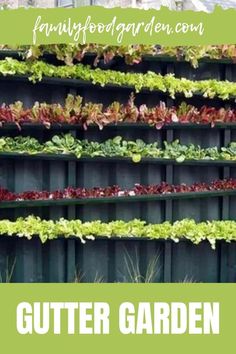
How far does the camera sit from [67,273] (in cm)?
333

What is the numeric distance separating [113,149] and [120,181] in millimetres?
255

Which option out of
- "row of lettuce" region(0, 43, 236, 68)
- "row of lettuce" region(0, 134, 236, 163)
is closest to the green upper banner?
"row of lettuce" region(0, 43, 236, 68)

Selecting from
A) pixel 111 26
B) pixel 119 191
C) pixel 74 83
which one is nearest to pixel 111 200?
pixel 119 191

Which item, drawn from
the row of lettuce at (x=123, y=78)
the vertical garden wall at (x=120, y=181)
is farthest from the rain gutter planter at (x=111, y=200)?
the row of lettuce at (x=123, y=78)

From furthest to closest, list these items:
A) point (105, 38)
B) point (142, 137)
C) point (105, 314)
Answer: point (142, 137) → point (105, 38) → point (105, 314)

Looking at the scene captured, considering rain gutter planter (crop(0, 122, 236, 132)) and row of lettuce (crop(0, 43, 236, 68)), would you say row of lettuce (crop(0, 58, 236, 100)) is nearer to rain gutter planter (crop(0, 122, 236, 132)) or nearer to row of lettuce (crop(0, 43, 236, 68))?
row of lettuce (crop(0, 43, 236, 68))

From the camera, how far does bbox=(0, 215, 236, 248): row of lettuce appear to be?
10.4 feet

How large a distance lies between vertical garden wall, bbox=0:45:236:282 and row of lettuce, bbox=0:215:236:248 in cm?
5

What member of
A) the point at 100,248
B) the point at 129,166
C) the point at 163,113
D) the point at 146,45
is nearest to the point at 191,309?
the point at 100,248

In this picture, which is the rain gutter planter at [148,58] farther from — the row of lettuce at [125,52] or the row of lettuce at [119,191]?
the row of lettuce at [119,191]

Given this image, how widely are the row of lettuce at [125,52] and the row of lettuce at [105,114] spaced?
0.29 m

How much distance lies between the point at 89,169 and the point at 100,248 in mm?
588

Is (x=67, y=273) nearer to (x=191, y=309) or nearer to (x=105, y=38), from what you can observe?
(x=191, y=309)

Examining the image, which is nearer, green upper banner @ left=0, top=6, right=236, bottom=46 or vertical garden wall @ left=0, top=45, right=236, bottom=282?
green upper banner @ left=0, top=6, right=236, bottom=46
